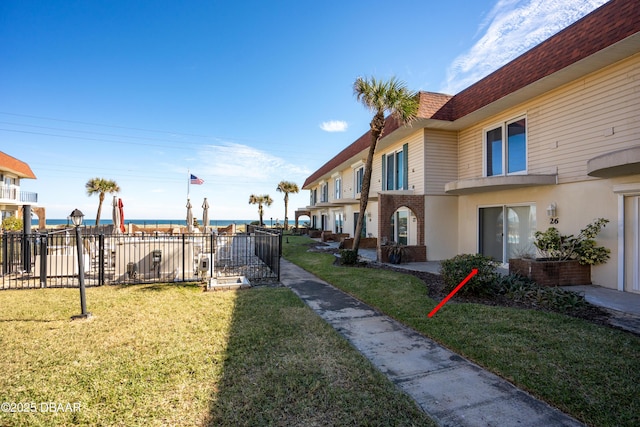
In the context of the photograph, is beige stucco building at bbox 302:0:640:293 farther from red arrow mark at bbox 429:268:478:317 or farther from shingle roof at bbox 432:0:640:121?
red arrow mark at bbox 429:268:478:317

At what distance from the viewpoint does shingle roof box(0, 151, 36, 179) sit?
21750 mm

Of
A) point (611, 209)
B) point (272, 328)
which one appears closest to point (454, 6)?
point (611, 209)

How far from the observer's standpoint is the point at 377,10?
10359 mm

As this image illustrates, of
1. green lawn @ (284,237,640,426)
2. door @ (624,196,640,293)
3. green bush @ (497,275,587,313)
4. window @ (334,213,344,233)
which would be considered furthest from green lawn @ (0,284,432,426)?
window @ (334,213,344,233)

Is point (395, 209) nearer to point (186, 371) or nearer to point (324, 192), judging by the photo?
point (186, 371)

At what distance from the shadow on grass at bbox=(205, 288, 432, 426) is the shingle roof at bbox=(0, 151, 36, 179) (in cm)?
2788

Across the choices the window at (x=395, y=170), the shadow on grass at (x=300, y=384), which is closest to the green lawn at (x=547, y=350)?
the shadow on grass at (x=300, y=384)

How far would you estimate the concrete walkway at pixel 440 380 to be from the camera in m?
2.73

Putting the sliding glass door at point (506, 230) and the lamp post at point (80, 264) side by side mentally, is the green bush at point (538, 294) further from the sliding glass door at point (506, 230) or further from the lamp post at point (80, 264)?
the lamp post at point (80, 264)

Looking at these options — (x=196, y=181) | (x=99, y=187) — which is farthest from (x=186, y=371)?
(x=99, y=187)

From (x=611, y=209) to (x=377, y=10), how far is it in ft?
30.4

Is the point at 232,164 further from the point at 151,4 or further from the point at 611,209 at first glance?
the point at 611,209

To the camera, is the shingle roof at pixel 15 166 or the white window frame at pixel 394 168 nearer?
the white window frame at pixel 394 168

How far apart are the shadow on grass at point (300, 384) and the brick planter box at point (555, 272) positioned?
19.6 feet
